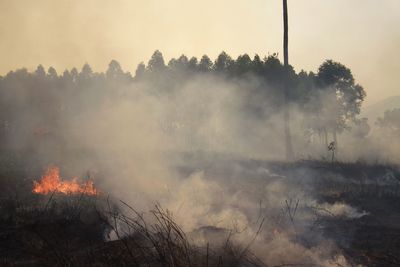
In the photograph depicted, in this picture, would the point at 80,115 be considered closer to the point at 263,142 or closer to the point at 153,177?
the point at 263,142

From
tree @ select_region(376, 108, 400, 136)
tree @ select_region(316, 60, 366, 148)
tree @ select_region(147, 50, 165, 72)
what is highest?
tree @ select_region(147, 50, 165, 72)

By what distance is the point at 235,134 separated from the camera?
4531cm

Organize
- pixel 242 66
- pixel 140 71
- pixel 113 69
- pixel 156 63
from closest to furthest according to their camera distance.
Answer: pixel 242 66, pixel 156 63, pixel 140 71, pixel 113 69

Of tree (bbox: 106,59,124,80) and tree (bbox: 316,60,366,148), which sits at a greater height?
tree (bbox: 106,59,124,80)

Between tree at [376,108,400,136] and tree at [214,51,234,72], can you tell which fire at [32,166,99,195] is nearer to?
tree at [214,51,234,72]

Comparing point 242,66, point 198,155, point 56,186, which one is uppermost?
point 242,66

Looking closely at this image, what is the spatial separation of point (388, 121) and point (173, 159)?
81.9m

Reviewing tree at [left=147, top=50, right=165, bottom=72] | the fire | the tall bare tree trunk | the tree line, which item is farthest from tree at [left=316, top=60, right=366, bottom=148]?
the fire

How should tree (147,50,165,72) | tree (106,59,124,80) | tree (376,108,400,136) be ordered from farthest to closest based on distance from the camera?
tree (376,108,400,136) < tree (106,59,124,80) < tree (147,50,165,72)

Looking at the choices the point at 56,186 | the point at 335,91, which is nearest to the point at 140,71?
the point at 335,91

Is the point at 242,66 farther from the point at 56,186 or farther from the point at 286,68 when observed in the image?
the point at 56,186

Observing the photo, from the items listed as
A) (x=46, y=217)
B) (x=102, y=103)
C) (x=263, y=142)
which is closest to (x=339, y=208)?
(x=46, y=217)

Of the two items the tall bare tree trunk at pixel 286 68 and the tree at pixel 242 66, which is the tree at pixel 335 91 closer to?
the tree at pixel 242 66

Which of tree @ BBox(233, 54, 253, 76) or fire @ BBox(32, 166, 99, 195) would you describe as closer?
→ fire @ BBox(32, 166, 99, 195)
